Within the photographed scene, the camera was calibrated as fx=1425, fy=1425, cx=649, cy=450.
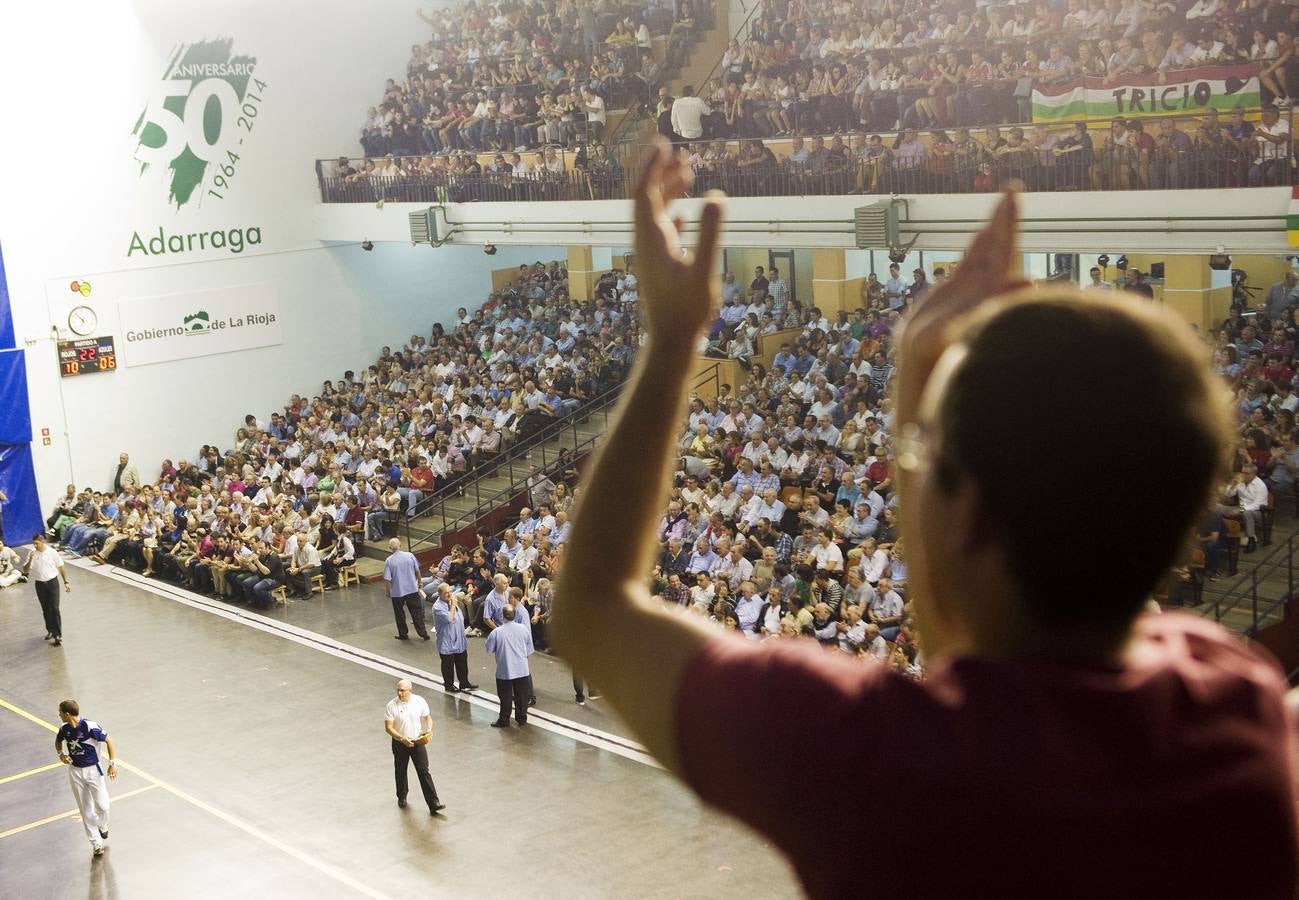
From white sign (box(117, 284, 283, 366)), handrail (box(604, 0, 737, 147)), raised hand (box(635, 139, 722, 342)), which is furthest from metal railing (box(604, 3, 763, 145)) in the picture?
raised hand (box(635, 139, 722, 342))

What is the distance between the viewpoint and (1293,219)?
13242 mm

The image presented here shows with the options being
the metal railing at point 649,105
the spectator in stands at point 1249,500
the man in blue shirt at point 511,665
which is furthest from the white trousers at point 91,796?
the metal railing at point 649,105

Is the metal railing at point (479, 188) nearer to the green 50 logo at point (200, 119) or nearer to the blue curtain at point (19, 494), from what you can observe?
the green 50 logo at point (200, 119)

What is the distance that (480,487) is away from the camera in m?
20.9

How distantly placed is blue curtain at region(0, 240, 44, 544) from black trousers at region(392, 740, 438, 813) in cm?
1294

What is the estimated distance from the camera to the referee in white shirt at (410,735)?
465 inches

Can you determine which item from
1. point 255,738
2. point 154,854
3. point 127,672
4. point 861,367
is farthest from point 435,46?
point 154,854

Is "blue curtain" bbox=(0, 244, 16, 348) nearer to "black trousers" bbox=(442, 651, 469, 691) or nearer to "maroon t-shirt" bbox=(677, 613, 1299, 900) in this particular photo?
"black trousers" bbox=(442, 651, 469, 691)

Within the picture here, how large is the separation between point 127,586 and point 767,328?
960 cm

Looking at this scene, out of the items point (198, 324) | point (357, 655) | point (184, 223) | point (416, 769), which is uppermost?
point (184, 223)

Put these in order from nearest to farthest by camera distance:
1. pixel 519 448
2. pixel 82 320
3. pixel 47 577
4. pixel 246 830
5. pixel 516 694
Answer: pixel 246 830
pixel 516 694
pixel 47 577
pixel 519 448
pixel 82 320

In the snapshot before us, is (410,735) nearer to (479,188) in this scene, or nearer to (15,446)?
(479,188)

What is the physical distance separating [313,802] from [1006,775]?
1240 cm

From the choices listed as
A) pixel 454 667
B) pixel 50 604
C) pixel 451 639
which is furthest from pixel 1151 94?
pixel 50 604
